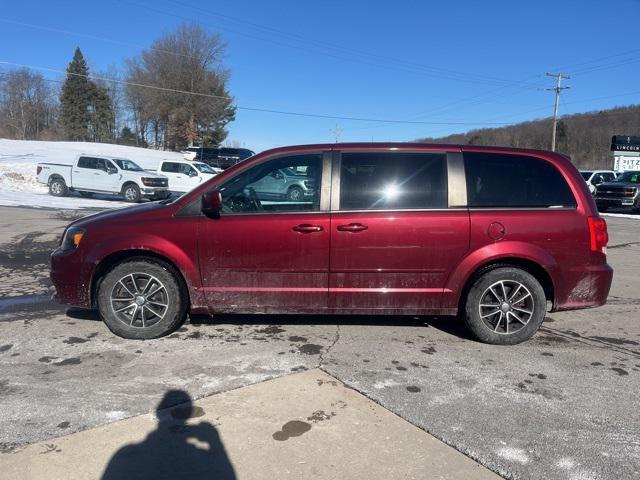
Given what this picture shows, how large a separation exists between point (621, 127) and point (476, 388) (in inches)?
4260

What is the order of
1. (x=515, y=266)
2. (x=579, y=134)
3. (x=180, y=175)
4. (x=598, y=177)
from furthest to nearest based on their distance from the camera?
1. (x=579, y=134)
2. (x=598, y=177)
3. (x=180, y=175)
4. (x=515, y=266)

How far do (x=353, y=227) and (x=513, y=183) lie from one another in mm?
1565

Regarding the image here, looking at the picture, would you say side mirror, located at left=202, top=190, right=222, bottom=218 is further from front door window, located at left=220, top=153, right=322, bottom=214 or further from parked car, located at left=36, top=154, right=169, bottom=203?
parked car, located at left=36, top=154, right=169, bottom=203

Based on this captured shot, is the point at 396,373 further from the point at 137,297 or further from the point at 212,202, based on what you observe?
the point at 137,297

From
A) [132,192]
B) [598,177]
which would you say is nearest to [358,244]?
[132,192]

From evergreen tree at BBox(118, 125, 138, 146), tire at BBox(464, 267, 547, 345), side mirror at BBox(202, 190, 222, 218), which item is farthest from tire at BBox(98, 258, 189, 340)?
evergreen tree at BBox(118, 125, 138, 146)

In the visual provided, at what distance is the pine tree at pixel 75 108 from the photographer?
246ft

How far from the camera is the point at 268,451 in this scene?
2750mm

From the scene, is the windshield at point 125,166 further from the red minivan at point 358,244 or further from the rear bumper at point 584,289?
the rear bumper at point 584,289

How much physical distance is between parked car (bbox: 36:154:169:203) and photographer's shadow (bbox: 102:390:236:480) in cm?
1938

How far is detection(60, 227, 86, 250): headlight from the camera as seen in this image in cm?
442

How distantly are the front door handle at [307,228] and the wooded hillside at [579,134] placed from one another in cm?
7607

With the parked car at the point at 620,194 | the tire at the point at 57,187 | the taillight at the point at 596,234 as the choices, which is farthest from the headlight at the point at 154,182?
the parked car at the point at 620,194

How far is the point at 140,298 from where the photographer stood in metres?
4.45
